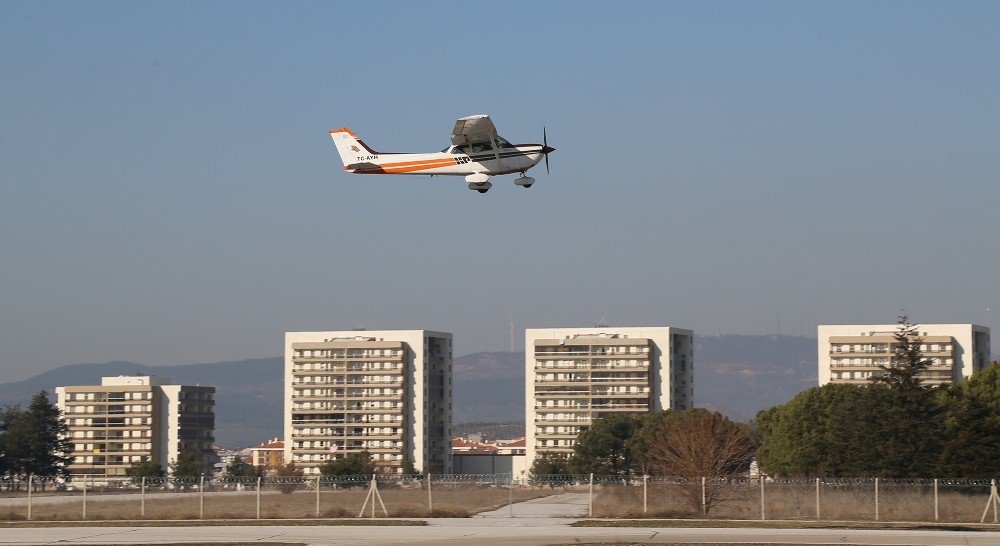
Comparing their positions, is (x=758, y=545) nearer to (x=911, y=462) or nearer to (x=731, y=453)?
(x=731, y=453)

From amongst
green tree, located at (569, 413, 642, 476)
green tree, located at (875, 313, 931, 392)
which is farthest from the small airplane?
green tree, located at (569, 413, 642, 476)

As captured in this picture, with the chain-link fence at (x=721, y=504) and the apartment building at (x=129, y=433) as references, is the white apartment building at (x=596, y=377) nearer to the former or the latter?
the apartment building at (x=129, y=433)

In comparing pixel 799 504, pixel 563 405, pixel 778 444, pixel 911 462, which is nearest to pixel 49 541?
pixel 799 504

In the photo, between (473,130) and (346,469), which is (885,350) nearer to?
(346,469)

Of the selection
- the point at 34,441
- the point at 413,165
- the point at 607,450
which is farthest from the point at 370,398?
the point at 413,165

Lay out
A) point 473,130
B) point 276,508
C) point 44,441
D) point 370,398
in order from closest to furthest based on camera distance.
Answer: point 473,130 < point 276,508 < point 44,441 < point 370,398

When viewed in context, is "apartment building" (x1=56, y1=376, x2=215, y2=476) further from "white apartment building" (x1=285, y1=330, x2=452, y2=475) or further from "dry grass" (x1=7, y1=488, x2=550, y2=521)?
"dry grass" (x1=7, y1=488, x2=550, y2=521)

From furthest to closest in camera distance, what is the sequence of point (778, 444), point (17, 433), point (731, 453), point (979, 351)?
1. point (979, 351)
2. point (17, 433)
3. point (778, 444)
4. point (731, 453)
